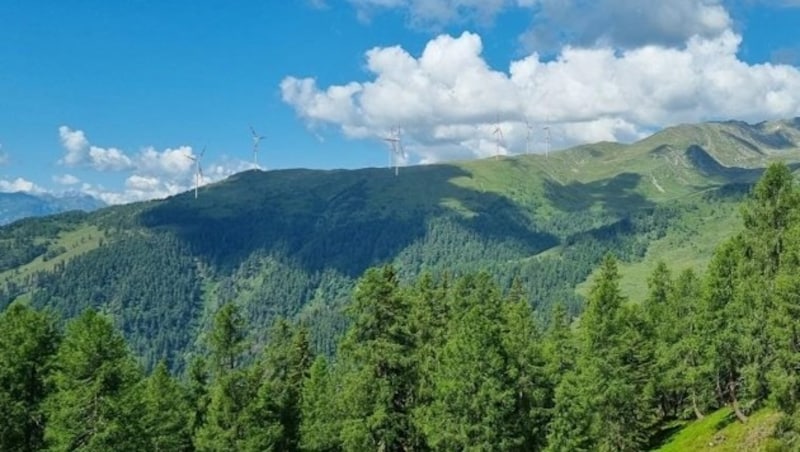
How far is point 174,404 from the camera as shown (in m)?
70.4

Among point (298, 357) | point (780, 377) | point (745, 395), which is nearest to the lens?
point (780, 377)

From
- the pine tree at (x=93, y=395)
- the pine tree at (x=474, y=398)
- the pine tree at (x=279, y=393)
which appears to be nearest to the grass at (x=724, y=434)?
the pine tree at (x=474, y=398)

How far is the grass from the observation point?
5956cm

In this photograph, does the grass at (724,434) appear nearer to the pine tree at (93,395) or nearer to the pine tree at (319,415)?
the pine tree at (319,415)

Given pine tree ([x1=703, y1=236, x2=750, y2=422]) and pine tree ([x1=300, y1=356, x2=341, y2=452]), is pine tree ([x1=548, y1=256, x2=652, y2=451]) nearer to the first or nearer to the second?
pine tree ([x1=703, y1=236, x2=750, y2=422])

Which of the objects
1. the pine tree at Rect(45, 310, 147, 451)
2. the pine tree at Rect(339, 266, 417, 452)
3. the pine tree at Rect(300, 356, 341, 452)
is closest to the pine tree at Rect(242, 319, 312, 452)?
the pine tree at Rect(300, 356, 341, 452)

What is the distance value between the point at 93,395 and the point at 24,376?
6682 mm

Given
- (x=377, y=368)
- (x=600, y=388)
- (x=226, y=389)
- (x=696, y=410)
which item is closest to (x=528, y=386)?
(x=600, y=388)

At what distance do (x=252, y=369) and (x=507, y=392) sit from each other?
22898 millimetres

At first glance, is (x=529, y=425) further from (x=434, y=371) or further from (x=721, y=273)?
(x=721, y=273)

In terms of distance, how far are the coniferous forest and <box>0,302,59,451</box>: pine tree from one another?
0.11 metres

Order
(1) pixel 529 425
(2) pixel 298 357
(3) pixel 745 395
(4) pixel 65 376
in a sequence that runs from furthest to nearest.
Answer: (2) pixel 298 357
(3) pixel 745 395
(1) pixel 529 425
(4) pixel 65 376

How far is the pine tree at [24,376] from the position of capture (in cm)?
4762

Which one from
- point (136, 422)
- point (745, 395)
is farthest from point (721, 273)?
point (136, 422)
